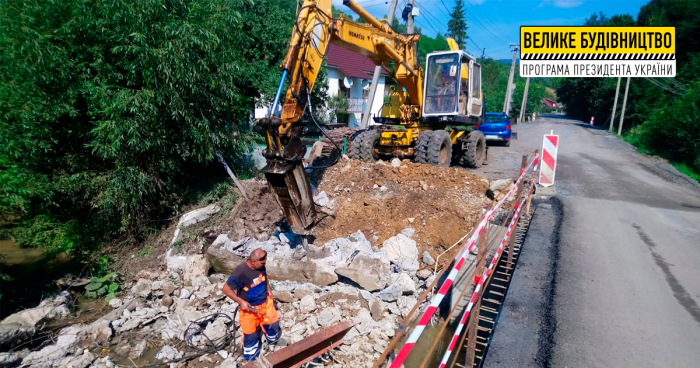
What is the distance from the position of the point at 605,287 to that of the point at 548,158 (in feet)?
14.1

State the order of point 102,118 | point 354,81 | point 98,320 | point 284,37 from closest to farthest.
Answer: point 98,320 < point 102,118 < point 284,37 < point 354,81

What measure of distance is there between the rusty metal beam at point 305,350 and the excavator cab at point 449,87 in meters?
7.65

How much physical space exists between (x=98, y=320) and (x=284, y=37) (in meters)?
11.0

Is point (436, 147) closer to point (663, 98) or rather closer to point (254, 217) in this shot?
point (254, 217)

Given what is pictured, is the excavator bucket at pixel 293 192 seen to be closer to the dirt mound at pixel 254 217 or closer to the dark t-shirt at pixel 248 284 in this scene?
the dark t-shirt at pixel 248 284

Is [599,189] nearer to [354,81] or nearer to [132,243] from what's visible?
[132,243]

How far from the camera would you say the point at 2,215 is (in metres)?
7.11

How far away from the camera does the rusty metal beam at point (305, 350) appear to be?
3374 millimetres

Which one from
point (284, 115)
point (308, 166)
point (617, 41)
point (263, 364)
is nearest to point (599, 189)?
point (308, 166)

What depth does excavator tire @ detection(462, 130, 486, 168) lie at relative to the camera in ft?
39.3

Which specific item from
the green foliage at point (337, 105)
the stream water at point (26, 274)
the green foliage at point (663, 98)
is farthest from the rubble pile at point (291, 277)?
the green foliage at point (337, 105)

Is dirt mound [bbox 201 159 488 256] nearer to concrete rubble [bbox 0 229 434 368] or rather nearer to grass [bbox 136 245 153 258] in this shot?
concrete rubble [bbox 0 229 434 368]

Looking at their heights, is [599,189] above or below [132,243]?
above

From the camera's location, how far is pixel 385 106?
1179 centimetres
